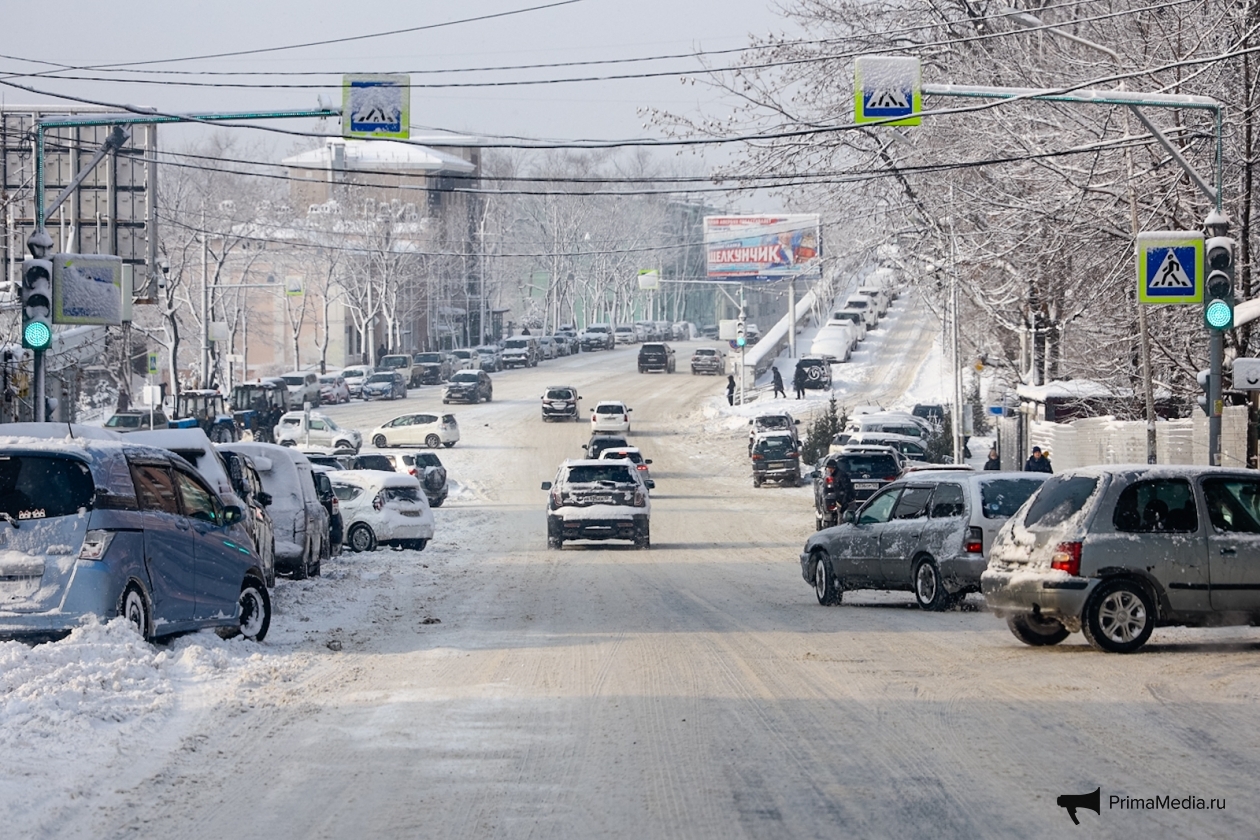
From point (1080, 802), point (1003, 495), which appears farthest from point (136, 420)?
point (1080, 802)

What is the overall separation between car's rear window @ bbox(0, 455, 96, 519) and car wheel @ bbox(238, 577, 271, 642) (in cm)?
234

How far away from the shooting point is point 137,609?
11508mm

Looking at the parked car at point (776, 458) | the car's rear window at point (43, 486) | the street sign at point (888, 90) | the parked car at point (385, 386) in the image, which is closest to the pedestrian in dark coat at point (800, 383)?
the parked car at point (385, 386)

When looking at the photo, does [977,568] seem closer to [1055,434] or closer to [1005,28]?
[1005,28]

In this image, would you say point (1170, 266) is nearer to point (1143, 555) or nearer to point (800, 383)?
point (1143, 555)

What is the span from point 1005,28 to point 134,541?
79.5 feet

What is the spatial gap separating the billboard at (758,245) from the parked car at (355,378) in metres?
25.9

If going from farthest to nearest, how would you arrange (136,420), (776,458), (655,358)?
(655,358) < (136,420) < (776,458)

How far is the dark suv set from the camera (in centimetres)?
9169

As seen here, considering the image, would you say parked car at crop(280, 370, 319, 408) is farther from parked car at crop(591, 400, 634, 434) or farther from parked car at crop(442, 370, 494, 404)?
parked car at crop(591, 400, 634, 434)

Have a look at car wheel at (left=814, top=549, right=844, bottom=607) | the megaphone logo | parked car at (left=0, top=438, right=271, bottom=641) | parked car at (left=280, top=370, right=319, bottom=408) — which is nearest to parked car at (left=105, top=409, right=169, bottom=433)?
parked car at (left=280, top=370, right=319, bottom=408)

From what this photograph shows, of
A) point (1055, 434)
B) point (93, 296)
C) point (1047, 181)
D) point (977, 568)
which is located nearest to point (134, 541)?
point (977, 568)

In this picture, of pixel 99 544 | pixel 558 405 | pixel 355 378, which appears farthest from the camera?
pixel 355 378

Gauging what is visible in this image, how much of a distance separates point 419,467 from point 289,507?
68.4ft
